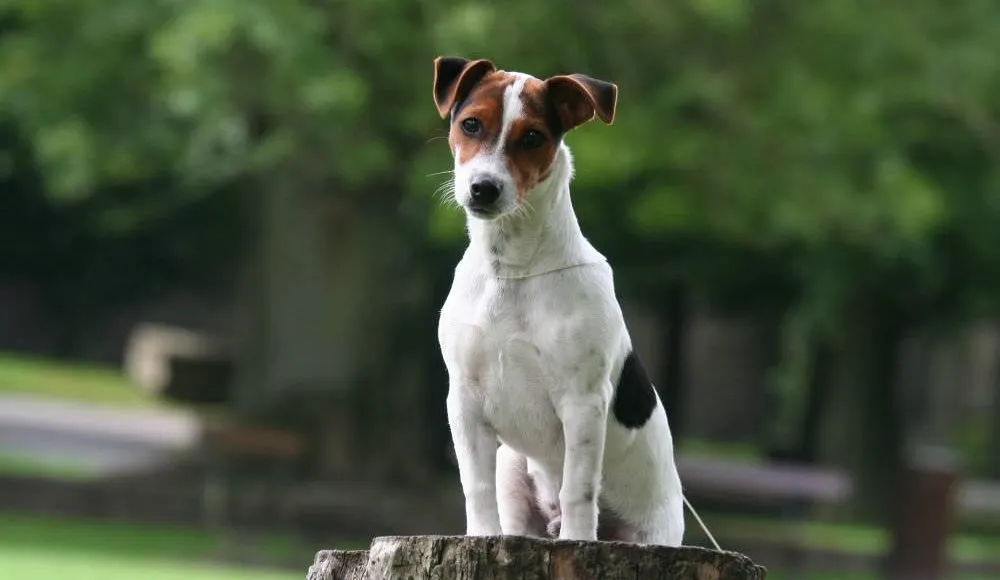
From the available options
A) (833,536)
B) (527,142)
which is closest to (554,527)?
(527,142)

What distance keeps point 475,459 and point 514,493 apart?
1.10ft

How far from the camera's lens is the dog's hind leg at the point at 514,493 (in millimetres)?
5625

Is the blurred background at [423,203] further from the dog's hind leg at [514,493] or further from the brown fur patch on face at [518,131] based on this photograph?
the brown fur patch on face at [518,131]

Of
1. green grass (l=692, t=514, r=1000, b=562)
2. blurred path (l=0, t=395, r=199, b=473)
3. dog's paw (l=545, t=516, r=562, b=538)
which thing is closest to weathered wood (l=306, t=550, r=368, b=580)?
dog's paw (l=545, t=516, r=562, b=538)

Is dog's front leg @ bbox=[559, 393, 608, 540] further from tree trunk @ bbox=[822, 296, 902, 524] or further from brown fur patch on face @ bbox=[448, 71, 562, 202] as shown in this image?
tree trunk @ bbox=[822, 296, 902, 524]

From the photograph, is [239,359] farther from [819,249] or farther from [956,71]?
[956,71]

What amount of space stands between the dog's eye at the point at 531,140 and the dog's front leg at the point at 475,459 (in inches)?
29.5

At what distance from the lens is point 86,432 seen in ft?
100

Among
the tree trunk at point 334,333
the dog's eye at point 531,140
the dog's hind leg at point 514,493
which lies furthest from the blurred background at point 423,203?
the dog's eye at point 531,140

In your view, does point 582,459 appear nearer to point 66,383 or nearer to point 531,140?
point 531,140

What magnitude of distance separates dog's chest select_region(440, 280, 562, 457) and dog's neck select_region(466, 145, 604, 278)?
6 cm

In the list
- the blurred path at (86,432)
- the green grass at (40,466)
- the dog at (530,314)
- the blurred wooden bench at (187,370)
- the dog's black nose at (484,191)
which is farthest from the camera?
the blurred path at (86,432)

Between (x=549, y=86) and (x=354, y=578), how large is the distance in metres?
1.60

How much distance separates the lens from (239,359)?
20828 millimetres
